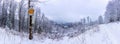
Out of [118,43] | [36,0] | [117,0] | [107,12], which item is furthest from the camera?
[107,12]

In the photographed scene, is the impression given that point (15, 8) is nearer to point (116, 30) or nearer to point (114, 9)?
point (114, 9)

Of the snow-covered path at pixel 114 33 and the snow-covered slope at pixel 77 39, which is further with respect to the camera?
the snow-covered path at pixel 114 33

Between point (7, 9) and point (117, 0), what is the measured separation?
36.1 metres

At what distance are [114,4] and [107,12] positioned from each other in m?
4.09

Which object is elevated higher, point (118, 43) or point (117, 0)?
point (117, 0)

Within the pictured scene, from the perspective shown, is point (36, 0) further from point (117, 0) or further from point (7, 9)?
point (7, 9)

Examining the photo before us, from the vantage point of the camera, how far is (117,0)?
220 ft

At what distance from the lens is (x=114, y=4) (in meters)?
69.0

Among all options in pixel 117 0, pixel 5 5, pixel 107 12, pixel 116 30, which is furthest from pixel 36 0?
pixel 5 5

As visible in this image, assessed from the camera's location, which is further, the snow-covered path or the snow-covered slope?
the snow-covered path

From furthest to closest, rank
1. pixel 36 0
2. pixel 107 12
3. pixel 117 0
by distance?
pixel 107 12 < pixel 117 0 < pixel 36 0

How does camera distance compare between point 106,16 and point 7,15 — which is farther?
point 7,15

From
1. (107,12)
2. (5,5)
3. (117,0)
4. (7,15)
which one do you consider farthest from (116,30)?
(7,15)

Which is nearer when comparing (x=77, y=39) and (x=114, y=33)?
(x=77, y=39)
